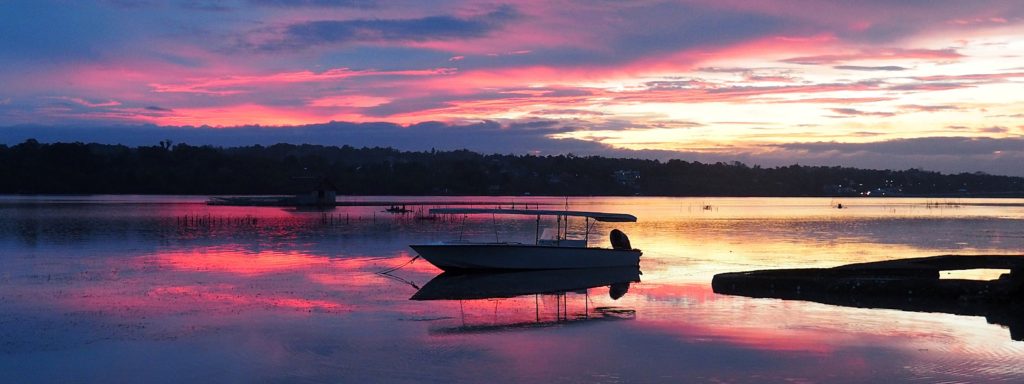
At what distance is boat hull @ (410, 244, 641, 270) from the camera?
30.0 metres

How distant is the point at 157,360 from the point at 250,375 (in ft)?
7.23

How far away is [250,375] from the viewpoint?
46.8 ft

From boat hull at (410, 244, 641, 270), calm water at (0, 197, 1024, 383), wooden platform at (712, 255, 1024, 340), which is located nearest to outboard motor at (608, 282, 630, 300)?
calm water at (0, 197, 1024, 383)

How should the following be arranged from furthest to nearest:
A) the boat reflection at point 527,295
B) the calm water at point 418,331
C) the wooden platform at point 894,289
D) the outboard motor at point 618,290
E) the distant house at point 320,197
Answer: the distant house at point 320,197 → the outboard motor at point 618,290 → the wooden platform at point 894,289 → the boat reflection at point 527,295 → the calm water at point 418,331

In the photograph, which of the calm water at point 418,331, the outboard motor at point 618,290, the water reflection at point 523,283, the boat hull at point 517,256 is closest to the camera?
the calm water at point 418,331

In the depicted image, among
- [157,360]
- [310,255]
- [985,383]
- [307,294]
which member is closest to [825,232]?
[310,255]

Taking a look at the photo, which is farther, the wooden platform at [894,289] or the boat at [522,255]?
the boat at [522,255]

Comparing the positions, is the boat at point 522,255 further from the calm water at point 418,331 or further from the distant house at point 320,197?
the distant house at point 320,197

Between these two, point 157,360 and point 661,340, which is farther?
point 661,340

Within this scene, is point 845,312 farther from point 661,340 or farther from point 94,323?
point 94,323

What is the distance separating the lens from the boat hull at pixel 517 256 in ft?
98.6

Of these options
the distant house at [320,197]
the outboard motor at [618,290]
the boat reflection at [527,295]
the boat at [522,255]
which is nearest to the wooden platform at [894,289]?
the outboard motor at [618,290]

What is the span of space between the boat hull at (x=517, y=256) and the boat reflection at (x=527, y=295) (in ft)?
0.82

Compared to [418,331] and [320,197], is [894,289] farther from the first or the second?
[320,197]
